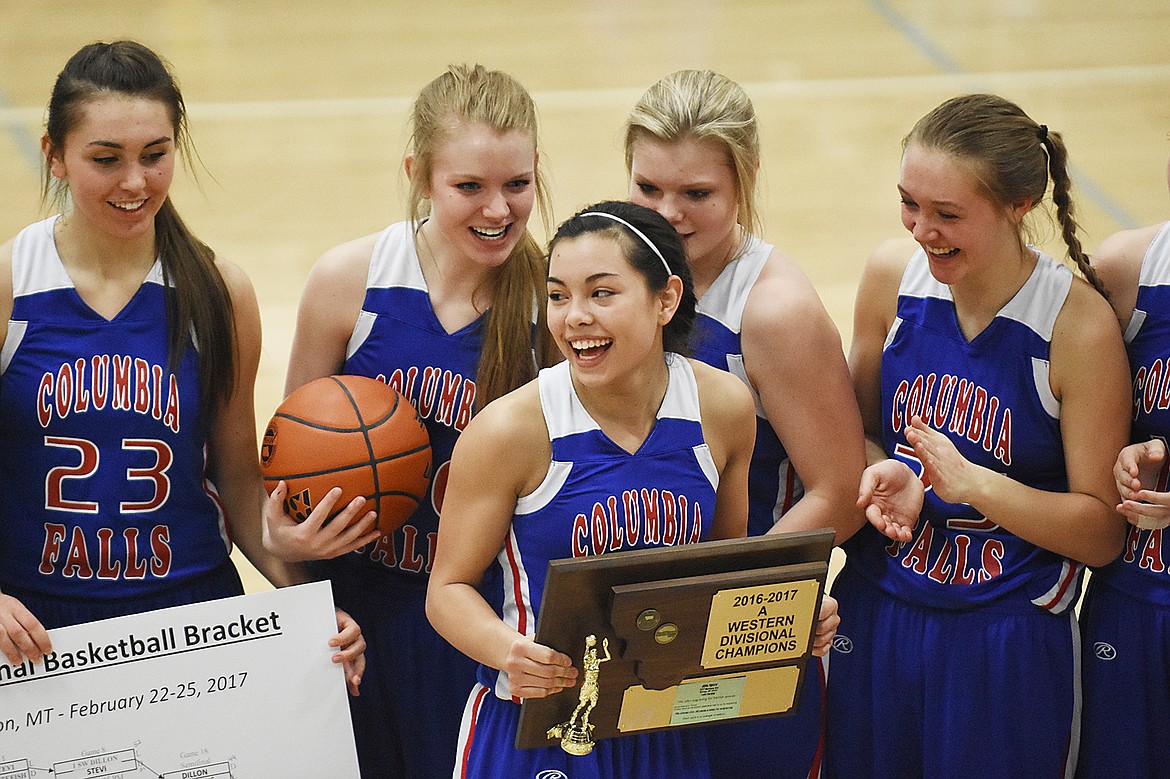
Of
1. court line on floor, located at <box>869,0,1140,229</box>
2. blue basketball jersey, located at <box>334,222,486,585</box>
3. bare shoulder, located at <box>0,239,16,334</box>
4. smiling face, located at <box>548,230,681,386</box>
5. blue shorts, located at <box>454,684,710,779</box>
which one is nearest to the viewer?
smiling face, located at <box>548,230,681,386</box>

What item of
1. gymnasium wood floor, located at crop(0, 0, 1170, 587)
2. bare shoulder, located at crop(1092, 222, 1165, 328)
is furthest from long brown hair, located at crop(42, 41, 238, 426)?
gymnasium wood floor, located at crop(0, 0, 1170, 587)

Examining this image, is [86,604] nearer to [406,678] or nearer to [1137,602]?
[406,678]

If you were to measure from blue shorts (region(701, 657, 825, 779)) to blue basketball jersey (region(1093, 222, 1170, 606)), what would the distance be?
634 millimetres

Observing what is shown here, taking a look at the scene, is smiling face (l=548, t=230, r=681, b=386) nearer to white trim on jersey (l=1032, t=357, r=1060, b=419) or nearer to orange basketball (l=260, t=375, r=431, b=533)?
orange basketball (l=260, t=375, r=431, b=533)

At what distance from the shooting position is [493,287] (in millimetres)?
2699

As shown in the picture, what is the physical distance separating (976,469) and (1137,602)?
47 centimetres

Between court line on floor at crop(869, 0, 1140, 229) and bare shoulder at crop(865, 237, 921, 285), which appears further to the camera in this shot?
court line on floor at crop(869, 0, 1140, 229)

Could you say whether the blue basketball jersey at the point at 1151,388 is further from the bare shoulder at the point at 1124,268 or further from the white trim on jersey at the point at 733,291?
the white trim on jersey at the point at 733,291

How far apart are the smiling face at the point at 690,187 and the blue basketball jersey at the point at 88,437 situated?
0.91 meters

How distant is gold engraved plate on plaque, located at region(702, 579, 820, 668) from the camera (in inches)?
85.8

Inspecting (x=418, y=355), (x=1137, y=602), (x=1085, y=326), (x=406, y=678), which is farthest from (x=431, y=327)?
(x=1137, y=602)

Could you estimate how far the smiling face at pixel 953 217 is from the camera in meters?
2.51

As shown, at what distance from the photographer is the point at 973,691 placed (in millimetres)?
2652

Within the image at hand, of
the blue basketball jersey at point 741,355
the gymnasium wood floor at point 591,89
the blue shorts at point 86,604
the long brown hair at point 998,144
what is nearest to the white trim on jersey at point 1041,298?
the long brown hair at point 998,144
